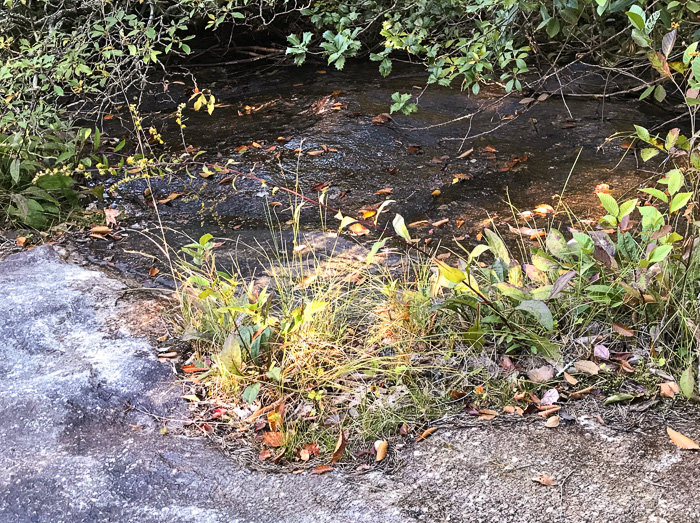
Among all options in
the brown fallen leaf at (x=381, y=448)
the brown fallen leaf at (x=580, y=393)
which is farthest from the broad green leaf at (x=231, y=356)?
the brown fallen leaf at (x=580, y=393)

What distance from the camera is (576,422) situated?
7.54ft

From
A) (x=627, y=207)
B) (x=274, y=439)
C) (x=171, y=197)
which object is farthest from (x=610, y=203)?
(x=171, y=197)

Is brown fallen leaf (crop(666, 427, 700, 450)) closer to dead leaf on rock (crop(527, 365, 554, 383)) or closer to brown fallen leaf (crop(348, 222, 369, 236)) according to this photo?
dead leaf on rock (crop(527, 365, 554, 383))

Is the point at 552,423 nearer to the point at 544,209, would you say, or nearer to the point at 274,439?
the point at 274,439

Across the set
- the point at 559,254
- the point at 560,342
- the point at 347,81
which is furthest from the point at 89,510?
the point at 347,81

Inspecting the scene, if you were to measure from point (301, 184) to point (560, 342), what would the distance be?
101 inches

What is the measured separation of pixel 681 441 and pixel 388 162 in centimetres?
319

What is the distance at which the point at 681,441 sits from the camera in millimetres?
2104

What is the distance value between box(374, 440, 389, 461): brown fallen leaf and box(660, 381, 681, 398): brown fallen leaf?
1018 mm

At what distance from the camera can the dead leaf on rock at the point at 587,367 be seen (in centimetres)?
245

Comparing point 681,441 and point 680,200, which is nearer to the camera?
point 681,441

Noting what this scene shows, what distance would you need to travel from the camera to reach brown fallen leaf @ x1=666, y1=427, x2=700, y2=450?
2.08 m

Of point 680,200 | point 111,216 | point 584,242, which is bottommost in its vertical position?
point 111,216

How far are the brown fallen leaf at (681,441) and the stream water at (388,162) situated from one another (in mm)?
1862
